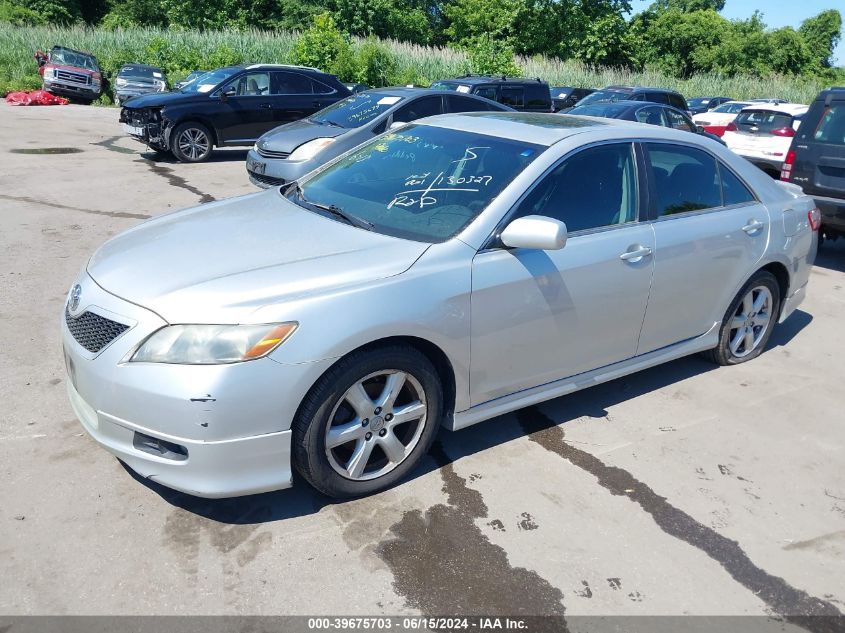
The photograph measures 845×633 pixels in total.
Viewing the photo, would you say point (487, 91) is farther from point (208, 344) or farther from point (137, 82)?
point (137, 82)

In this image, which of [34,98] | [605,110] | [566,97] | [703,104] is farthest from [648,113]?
[34,98]

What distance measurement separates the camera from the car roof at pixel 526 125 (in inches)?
165

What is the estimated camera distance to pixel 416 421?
3609mm

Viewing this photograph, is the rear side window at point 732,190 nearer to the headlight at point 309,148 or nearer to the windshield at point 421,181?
A: the windshield at point 421,181

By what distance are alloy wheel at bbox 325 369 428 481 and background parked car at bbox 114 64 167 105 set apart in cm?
2301

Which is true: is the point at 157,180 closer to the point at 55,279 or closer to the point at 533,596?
the point at 55,279

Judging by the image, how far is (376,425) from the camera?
136 inches

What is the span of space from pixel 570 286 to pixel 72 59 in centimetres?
2507

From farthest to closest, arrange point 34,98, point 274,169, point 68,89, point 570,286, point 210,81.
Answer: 1. point 68,89
2. point 34,98
3. point 210,81
4. point 274,169
5. point 570,286

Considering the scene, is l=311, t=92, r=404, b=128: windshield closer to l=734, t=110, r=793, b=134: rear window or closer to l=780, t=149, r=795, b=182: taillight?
l=780, t=149, r=795, b=182: taillight

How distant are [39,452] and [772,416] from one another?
4145 millimetres

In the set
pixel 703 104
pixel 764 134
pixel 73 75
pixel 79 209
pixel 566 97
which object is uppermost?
pixel 764 134

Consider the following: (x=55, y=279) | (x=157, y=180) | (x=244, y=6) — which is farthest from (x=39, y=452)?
(x=244, y=6)

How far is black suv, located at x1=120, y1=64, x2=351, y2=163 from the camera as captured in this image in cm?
1284
